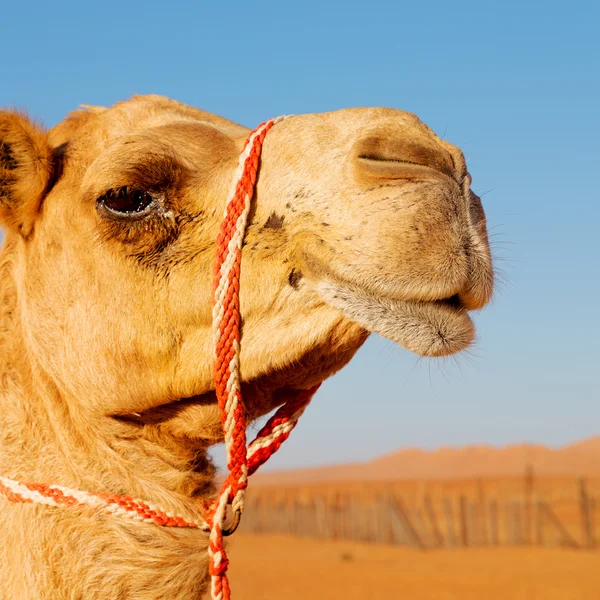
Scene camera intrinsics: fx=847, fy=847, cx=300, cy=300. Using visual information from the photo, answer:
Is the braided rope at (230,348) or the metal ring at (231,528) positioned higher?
the braided rope at (230,348)

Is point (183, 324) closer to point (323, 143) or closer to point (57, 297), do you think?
point (57, 297)

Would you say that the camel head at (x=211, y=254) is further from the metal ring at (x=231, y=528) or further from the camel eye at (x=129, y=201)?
the metal ring at (x=231, y=528)

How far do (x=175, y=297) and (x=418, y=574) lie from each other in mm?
17308

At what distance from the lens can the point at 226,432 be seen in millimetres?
2658

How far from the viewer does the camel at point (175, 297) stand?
95.0 inches

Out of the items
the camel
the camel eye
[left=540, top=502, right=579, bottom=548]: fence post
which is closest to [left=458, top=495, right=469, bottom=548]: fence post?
[left=540, top=502, right=579, bottom=548]: fence post

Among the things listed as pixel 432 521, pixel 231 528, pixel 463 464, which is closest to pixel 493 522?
pixel 432 521

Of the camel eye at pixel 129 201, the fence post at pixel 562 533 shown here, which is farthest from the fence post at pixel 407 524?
the camel eye at pixel 129 201

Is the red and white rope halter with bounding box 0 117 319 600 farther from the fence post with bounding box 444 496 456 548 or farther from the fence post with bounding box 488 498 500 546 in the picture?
the fence post with bounding box 444 496 456 548

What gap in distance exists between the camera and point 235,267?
8.54 feet

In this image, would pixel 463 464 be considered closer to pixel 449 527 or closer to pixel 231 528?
pixel 449 527

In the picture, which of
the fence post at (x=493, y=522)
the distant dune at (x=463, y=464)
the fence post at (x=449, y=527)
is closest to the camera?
the fence post at (x=493, y=522)

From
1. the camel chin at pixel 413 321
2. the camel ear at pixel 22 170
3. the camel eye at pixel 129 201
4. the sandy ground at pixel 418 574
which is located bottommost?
the sandy ground at pixel 418 574

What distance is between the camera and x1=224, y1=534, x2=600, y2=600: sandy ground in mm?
16094
